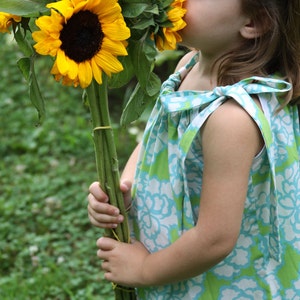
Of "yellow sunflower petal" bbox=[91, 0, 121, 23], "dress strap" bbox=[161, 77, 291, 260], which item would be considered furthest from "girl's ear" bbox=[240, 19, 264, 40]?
"yellow sunflower petal" bbox=[91, 0, 121, 23]

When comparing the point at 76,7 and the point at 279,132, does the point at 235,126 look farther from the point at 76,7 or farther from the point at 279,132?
the point at 76,7

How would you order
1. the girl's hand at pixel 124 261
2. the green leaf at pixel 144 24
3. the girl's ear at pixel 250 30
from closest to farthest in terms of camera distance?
the green leaf at pixel 144 24, the girl's ear at pixel 250 30, the girl's hand at pixel 124 261

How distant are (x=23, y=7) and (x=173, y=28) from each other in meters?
0.34

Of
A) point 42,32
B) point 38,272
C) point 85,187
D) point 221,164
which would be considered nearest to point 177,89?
point 221,164

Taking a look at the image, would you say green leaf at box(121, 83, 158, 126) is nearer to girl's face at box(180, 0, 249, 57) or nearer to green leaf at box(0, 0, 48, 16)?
girl's face at box(180, 0, 249, 57)

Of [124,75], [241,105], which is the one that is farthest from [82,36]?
[241,105]

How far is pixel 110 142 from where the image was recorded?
196cm

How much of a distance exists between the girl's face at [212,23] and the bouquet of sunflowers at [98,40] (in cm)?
4

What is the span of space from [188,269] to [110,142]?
1.22ft

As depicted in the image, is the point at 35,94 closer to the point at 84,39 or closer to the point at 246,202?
the point at 84,39

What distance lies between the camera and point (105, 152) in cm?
197

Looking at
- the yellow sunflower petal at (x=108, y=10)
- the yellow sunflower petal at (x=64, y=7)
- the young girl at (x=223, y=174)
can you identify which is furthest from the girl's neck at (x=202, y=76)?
the yellow sunflower petal at (x=64, y=7)

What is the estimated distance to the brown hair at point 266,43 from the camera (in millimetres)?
1906

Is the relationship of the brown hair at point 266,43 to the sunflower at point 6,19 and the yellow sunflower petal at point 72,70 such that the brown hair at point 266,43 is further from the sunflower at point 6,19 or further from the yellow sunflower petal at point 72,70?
the sunflower at point 6,19
